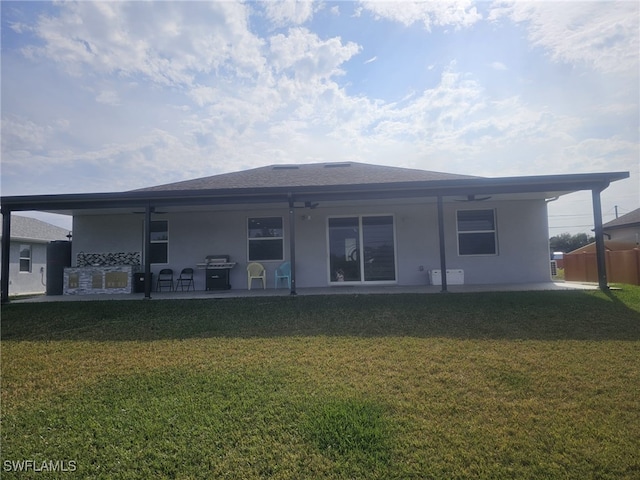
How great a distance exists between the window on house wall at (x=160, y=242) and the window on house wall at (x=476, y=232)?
355 inches

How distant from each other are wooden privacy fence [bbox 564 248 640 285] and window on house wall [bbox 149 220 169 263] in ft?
45.6

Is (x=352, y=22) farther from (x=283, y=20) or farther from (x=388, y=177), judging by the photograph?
(x=388, y=177)

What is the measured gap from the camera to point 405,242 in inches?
421

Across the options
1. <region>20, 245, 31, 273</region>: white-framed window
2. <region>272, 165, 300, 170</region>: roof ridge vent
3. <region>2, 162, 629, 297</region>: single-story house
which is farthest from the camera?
<region>20, 245, 31, 273</region>: white-framed window

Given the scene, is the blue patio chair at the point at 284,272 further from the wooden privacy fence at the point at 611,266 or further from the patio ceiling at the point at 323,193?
the wooden privacy fence at the point at 611,266

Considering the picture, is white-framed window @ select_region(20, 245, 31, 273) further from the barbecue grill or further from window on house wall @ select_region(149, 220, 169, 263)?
the barbecue grill

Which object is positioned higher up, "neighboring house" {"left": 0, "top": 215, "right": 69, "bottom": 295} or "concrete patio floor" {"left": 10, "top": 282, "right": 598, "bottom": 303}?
"neighboring house" {"left": 0, "top": 215, "right": 69, "bottom": 295}

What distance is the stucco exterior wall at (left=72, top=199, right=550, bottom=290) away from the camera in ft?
34.7

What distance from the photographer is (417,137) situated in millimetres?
11625

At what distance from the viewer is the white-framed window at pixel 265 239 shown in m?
10.9

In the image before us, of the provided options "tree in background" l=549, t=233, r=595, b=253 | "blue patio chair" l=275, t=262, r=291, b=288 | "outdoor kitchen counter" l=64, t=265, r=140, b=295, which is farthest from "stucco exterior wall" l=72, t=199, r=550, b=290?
"tree in background" l=549, t=233, r=595, b=253

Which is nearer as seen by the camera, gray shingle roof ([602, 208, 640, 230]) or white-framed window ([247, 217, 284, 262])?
white-framed window ([247, 217, 284, 262])

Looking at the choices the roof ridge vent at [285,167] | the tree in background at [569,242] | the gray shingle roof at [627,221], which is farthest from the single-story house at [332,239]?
the tree in background at [569,242]

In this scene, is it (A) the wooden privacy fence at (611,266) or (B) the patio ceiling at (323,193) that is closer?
(B) the patio ceiling at (323,193)
